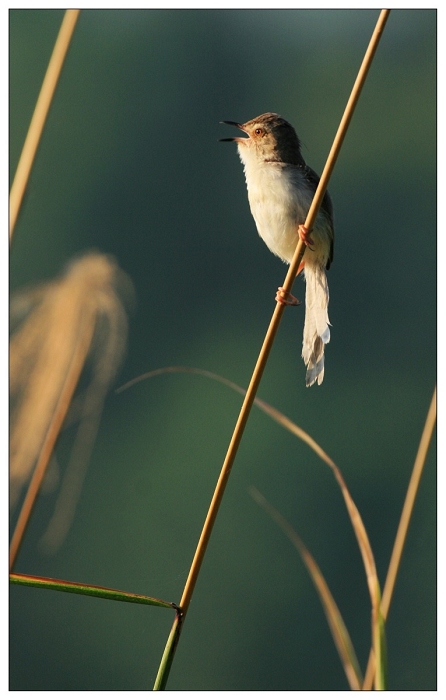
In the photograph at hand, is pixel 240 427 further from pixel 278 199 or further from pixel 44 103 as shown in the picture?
pixel 278 199

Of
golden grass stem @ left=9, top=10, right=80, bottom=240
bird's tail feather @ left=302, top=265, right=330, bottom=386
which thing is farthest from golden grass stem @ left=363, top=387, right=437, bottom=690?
golden grass stem @ left=9, top=10, right=80, bottom=240

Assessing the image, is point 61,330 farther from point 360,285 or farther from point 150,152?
point 150,152

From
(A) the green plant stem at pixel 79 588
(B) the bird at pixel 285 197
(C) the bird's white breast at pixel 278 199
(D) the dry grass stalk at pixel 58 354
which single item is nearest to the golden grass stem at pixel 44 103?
(D) the dry grass stalk at pixel 58 354

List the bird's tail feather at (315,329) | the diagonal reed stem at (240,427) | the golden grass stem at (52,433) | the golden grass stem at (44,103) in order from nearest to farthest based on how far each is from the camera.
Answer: the diagonal reed stem at (240,427) → the golden grass stem at (44,103) → the golden grass stem at (52,433) → the bird's tail feather at (315,329)

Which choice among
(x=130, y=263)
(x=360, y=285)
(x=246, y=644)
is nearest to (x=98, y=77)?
(x=130, y=263)

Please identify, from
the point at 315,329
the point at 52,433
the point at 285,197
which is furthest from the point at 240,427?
the point at 285,197

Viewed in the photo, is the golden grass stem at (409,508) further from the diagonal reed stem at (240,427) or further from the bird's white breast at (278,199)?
the bird's white breast at (278,199)
